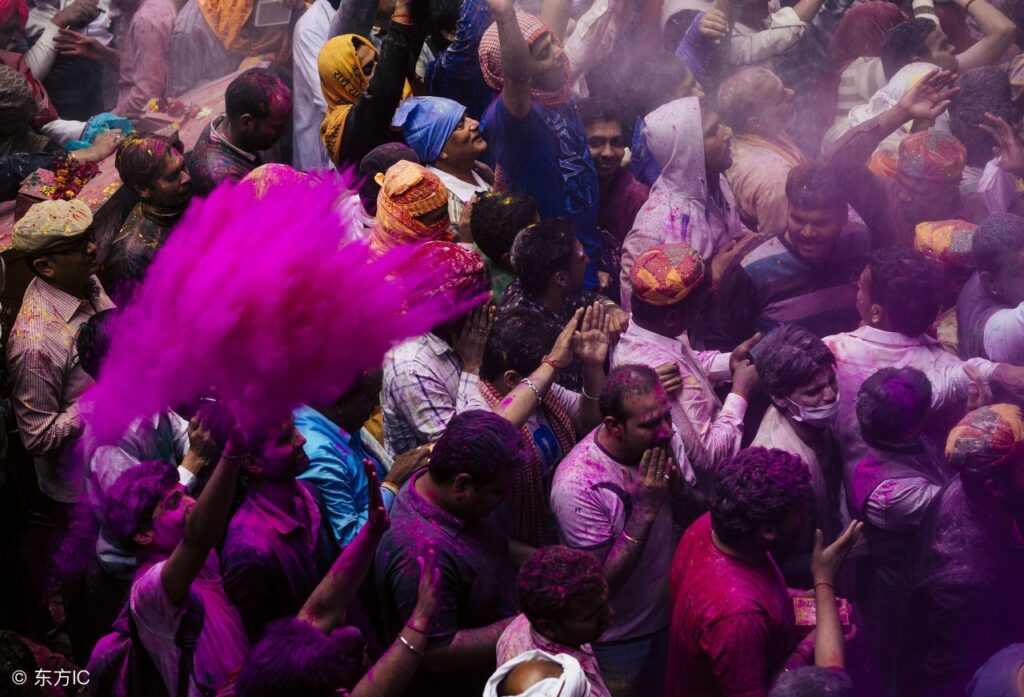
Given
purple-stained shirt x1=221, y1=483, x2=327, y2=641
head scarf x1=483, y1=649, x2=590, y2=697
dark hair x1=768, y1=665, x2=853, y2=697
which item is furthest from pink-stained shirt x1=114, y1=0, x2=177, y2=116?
dark hair x1=768, y1=665, x2=853, y2=697

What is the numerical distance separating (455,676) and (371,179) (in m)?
2.52

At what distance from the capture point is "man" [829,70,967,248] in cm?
553

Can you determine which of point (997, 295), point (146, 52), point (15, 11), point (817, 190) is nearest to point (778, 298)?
point (817, 190)

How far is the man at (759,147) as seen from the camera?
5.84 metres

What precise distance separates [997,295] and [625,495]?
2.10 meters

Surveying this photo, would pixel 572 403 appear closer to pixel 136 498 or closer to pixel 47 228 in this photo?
pixel 136 498

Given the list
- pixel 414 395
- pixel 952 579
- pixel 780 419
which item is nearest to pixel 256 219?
pixel 414 395

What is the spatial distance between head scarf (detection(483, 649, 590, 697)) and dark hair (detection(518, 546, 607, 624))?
138 millimetres

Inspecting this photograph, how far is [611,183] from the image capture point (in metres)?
5.89

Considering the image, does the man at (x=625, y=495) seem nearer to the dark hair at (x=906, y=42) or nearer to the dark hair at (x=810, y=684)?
the dark hair at (x=810, y=684)

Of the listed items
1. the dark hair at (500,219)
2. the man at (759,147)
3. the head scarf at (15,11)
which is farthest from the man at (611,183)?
the head scarf at (15,11)

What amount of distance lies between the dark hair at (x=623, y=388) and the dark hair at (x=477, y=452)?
1.43 feet

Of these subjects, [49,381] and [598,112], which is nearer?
[49,381]

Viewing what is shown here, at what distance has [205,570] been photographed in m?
3.67
